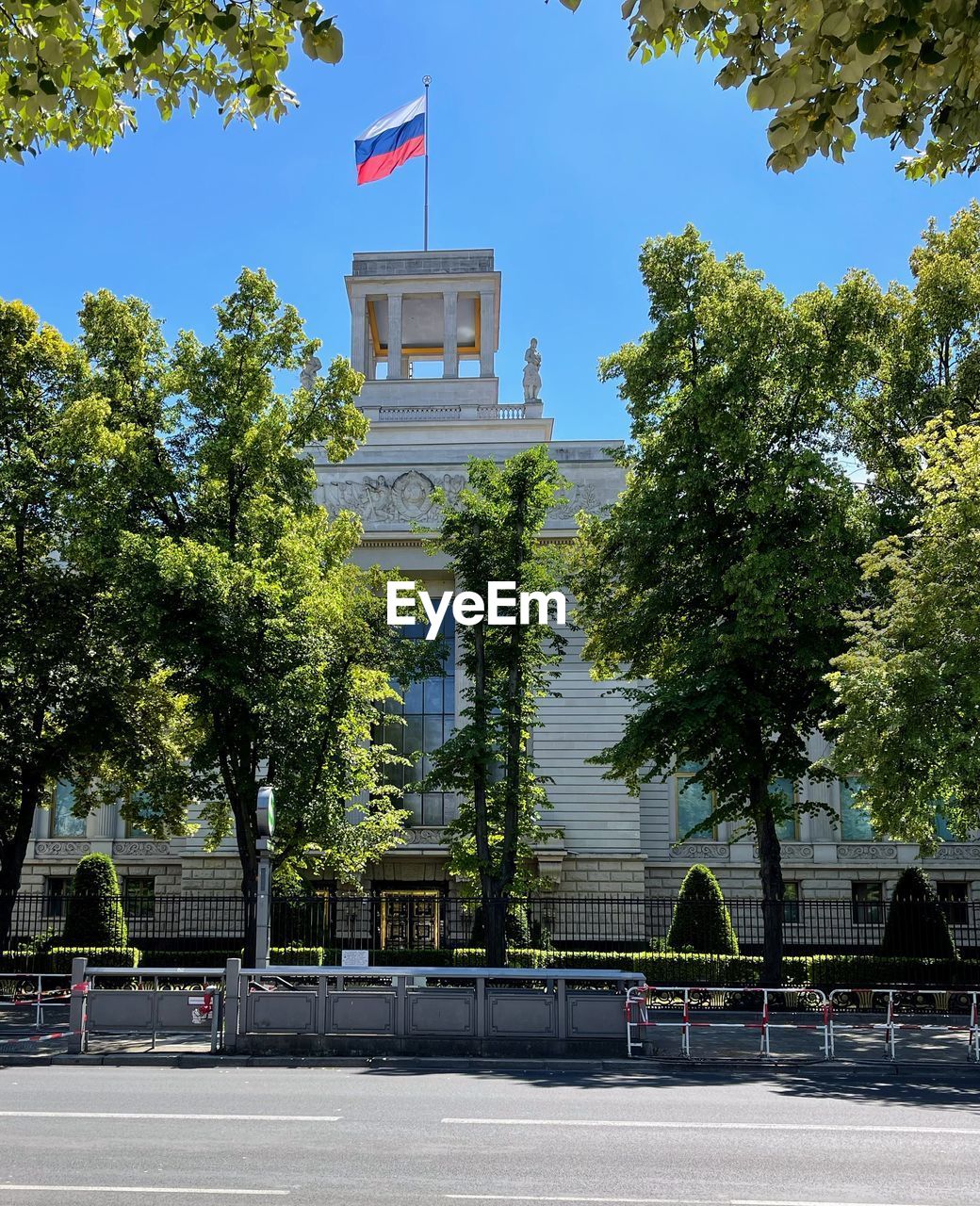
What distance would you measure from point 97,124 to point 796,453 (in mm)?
20063

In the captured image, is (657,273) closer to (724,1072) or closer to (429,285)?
(724,1072)

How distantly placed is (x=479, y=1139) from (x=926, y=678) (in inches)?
480

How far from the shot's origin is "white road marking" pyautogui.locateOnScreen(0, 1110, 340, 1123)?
12078mm

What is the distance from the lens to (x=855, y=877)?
42.1 metres

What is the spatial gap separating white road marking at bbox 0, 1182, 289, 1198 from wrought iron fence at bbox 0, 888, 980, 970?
1618 centimetres

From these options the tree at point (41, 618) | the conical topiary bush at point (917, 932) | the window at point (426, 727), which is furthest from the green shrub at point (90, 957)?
the conical topiary bush at point (917, 932)

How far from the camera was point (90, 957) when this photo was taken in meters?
29.3

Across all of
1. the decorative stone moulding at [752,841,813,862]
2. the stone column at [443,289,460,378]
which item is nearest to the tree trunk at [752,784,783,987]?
the decorative stone moulding at [752,841,813,862]

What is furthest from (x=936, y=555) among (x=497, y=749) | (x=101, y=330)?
(x=101, y=330)

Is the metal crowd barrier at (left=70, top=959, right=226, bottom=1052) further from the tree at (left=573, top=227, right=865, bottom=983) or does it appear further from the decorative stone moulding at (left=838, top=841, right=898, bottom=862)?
the decorative stone moulding at (left=838, top=841, right=898, bottom=862)

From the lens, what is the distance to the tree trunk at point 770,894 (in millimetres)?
25547

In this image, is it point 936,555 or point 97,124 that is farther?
point 936,555

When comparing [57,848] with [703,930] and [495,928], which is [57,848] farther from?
[703,930]

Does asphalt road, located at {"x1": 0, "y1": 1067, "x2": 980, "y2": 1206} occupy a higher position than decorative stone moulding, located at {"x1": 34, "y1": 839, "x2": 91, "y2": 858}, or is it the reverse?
decorative stone moulding, located at {"x1": 34, "y1": 839, "x2": 91, "y2": 858}
